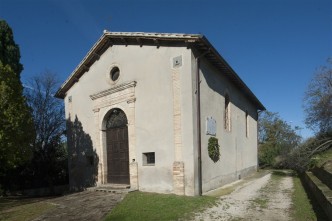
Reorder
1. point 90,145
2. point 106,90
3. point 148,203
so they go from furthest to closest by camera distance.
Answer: point 90,145, point 106,90, point 148,203

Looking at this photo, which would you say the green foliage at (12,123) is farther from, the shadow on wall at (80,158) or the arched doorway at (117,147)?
the arched doorway at (117,147)

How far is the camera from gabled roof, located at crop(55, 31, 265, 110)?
10470mm

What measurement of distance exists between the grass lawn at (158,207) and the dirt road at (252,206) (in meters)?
0.45

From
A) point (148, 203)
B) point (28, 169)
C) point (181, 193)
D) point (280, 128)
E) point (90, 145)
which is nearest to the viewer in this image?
point (148, 203)

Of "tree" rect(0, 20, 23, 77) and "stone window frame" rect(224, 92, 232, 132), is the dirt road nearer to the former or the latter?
"stone window frame" rect(224, 92, 232, 132)

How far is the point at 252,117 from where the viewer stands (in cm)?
2098

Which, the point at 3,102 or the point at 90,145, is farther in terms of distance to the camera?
the point at 90,145

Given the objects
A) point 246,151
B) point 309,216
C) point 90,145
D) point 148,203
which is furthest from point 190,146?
point 246,151

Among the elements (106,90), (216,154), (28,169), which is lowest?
(28,169)

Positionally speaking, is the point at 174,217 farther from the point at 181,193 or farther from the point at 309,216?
the point at 309,216

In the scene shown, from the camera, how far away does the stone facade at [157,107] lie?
10.4 metres

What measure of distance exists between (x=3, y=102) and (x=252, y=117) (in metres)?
16.5

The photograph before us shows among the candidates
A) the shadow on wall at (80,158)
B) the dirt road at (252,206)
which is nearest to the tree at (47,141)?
the shadow on wall at (80,158)

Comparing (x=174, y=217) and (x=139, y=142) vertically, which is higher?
(x=139, y=142)
